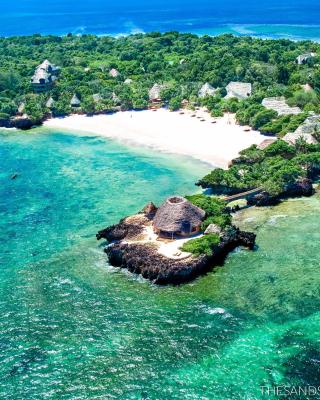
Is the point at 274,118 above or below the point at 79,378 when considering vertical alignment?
above

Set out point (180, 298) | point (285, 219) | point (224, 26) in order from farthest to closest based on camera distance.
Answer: point (224, 26)
point (285, 219)
point (180, 298)

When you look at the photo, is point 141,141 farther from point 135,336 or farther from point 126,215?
point 135,336

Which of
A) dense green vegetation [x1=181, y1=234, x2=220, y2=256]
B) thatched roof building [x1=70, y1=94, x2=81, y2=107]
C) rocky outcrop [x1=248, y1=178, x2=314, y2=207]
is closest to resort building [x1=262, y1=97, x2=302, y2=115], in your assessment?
rocky outcrop [x1=248, y1=178, x2=314, y2=207]

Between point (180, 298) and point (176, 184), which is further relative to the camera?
point (176, 184)

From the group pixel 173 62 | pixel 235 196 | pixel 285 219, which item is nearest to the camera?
pixel 285 219

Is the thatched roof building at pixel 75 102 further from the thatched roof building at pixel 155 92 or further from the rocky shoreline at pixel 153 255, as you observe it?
the rocky shoreline at pixel 153 255

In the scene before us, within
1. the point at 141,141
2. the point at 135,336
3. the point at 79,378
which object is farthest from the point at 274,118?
the point at 79,378

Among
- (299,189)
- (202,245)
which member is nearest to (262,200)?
(299,189)
